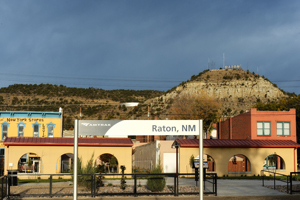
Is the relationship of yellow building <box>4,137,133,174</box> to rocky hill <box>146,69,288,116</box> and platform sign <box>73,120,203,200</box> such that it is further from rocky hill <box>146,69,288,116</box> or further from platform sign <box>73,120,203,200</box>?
rocky hill <box>146,69,288,116</box>

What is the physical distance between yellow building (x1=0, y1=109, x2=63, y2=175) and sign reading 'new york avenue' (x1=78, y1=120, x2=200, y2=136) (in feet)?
102

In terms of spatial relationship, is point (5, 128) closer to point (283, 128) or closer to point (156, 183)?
point (156, 183)

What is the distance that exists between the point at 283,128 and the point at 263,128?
7.07 feet

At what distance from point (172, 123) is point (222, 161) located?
21.7 metres

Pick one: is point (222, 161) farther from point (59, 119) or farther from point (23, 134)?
point (23, 134)

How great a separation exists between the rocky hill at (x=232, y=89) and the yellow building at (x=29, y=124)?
53.0m

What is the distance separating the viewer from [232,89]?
311ft

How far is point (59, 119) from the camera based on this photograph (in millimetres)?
39719

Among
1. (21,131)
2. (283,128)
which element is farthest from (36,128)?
(283,128)

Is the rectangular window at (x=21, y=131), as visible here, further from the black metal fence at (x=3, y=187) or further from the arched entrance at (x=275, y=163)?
the arched entrance at (x=275, y=163)

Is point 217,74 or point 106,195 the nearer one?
point 106,195

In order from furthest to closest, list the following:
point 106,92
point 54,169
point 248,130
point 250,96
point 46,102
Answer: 1. point 106,92
2. point 250,96
3. point 46,102
4. point 248,130
5. point 54,169

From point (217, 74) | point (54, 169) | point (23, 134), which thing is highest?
point (217, 74)

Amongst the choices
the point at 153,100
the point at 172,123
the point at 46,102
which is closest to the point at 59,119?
the point at 172,123
